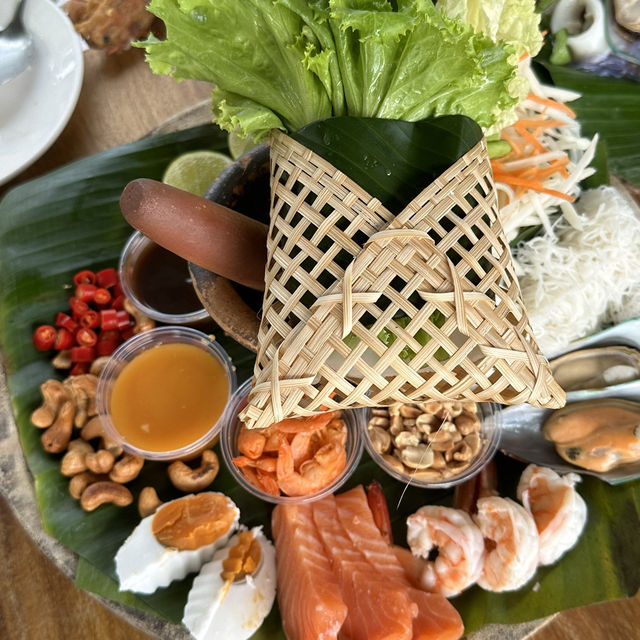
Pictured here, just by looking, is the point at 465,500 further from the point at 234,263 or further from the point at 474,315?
the point at 234,263

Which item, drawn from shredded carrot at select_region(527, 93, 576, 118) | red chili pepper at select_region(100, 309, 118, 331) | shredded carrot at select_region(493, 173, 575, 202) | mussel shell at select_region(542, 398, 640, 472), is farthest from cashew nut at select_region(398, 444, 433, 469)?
shredded carrot at select_region(527, 93, 576, 118)

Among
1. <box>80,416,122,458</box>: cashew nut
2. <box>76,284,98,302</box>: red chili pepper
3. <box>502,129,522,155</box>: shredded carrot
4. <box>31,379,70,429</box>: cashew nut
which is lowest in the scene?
<box>80,416,122,458</box>: cashew nut

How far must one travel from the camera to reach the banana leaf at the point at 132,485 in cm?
152

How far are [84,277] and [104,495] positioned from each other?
747 millimetres

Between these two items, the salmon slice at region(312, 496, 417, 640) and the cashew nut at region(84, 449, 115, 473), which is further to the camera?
the cashew nut at region(84, 449, 115, 473)

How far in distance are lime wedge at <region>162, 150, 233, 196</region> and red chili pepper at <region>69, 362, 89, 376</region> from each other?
69 centimetres

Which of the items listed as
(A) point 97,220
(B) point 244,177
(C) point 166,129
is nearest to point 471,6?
(B) point 244,177

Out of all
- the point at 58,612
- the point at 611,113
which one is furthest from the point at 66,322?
the point at 611,113

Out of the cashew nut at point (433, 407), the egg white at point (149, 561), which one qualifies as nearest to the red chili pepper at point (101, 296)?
the egg white at point (149, 561)

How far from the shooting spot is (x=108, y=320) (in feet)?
6.05

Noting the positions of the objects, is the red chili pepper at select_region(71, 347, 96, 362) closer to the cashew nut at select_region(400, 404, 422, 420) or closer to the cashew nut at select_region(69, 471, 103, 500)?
the cashew nut at select_region(69, 471, 103, 500)

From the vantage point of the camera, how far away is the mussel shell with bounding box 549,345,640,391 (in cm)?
178

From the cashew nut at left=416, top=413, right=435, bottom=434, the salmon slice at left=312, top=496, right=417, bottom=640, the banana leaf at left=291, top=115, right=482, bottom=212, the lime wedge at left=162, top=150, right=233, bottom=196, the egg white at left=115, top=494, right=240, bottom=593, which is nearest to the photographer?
the banana leaf at left=291, top=115, right=482, bottom=212

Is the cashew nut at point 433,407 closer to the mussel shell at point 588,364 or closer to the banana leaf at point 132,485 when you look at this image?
the banana leaf at point 132,485
